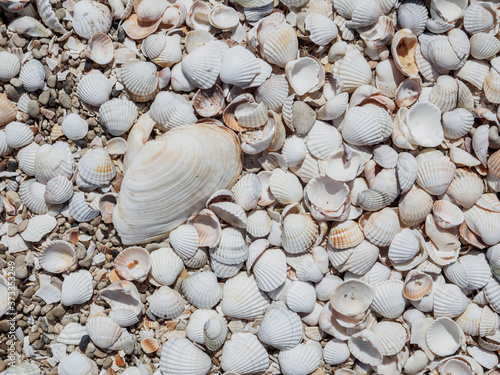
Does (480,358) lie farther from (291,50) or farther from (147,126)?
(147,126)

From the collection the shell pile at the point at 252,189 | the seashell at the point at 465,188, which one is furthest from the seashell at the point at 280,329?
the seashell at the point at 465,188

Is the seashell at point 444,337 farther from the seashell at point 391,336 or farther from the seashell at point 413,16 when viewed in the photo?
the seashell at point 413,16

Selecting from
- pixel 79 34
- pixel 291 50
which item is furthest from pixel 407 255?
pixel 79 34

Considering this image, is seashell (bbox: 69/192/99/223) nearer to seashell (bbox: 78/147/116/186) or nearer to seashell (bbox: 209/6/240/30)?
seashell (bbox: 78/147/116/186)

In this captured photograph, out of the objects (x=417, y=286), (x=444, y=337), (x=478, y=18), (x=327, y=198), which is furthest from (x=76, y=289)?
(x=478, y=18)

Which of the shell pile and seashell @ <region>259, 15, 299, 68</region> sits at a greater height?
seashell @ <region>259, 15, 299, 68</region>

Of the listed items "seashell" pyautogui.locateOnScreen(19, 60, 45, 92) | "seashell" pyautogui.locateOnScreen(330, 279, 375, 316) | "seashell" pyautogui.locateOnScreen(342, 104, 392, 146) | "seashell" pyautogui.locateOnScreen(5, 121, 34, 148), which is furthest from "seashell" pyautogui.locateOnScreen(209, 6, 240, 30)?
"seashell" pyautogui.locateOnScreen(330, 279, 375, 316)
